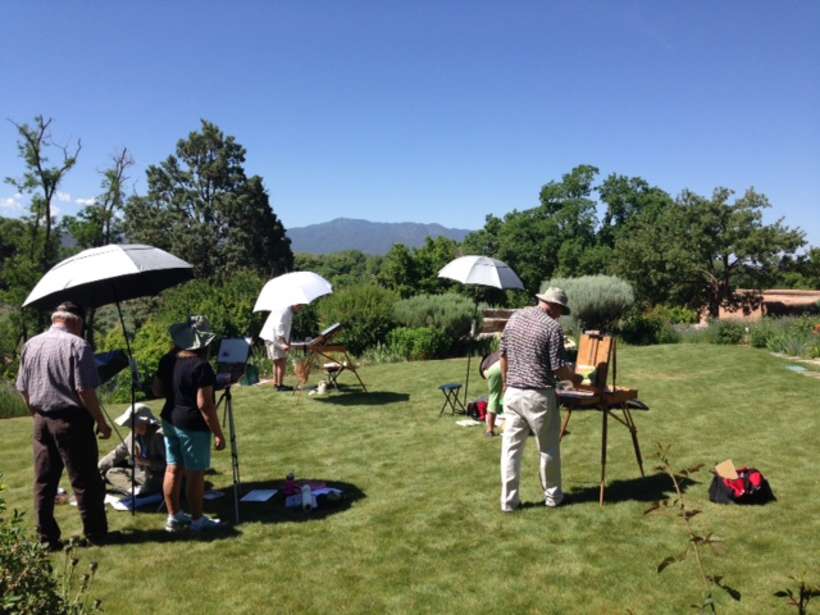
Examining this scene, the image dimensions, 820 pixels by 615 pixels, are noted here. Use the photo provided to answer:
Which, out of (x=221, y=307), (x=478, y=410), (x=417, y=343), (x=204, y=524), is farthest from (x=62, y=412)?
(x=221, y=307)

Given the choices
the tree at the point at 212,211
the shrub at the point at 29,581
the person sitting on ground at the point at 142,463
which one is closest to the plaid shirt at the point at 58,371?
the person sitting on ground at the point at 142,463

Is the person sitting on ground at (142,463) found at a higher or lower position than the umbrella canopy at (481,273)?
lower

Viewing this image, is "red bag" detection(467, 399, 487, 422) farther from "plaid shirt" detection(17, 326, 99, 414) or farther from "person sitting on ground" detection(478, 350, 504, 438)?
"plaid shirt" detection(17, 326, 99, 414)

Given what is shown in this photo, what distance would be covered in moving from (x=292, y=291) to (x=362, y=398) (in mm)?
2245

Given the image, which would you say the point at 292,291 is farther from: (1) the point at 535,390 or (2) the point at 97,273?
(1) the point at 535,390

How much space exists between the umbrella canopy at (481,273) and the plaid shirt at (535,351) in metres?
3.52

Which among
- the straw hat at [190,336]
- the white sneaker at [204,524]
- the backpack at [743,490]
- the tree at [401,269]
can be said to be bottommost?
the white sneaker at [204,524]

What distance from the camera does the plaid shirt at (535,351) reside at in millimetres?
5254

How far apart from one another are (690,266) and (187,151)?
4380 centimetres

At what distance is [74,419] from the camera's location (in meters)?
4.80

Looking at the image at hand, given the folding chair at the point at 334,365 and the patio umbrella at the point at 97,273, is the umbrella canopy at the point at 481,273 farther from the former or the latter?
the patio umbrella at the point at 97,273

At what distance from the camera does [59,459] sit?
16.0ft

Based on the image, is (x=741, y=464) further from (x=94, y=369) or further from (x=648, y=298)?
(x=648, y=298)

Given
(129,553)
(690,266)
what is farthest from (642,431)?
(690,266)
